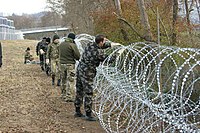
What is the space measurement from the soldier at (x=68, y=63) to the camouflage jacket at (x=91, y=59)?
135 cm

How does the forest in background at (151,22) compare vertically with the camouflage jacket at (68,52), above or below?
above

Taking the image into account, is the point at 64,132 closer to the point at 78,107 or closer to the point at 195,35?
the point at 78,107

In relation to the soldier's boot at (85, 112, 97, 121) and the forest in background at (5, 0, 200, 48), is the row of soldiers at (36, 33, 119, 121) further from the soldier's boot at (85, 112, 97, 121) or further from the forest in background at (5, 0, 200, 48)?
the forest in background at (5, 0, 200, 48)

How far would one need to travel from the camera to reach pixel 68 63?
8836 millimetres

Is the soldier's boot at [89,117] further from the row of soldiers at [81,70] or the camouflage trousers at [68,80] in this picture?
the camouflage trousers at [68,80]

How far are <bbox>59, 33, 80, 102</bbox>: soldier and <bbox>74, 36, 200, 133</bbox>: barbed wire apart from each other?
2.29 ft

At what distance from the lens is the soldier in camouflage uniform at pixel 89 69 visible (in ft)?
23.1

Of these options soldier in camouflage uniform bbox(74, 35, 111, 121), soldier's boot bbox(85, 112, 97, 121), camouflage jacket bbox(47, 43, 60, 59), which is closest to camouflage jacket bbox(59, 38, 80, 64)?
soldier in camouflage uniform bbox(74, 35, 111, 121)

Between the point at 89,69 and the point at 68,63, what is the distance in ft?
5.55

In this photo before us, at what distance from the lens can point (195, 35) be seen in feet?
36.8

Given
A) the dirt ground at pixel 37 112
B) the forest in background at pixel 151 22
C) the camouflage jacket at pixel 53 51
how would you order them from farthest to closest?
→ the camouflage jacket at pixel 53 51 → the forest in background at pixel 151 22 → the dirt ground at pixel 37 112

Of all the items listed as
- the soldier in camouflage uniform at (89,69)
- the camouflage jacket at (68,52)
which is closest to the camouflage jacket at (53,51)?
the camouflage jacket at (68,52)

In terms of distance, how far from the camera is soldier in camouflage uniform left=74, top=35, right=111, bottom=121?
7047mm

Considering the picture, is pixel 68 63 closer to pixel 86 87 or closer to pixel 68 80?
pixel 68 80
